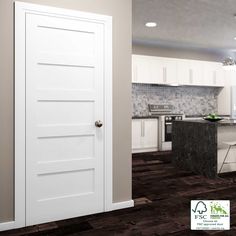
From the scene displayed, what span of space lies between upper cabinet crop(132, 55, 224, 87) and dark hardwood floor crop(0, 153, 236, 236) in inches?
112

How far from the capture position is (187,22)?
5086 millimetres

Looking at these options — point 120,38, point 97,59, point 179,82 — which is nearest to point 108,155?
point 97,59

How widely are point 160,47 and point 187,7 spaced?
3012 mm

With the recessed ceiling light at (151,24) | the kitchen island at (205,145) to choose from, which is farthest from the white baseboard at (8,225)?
the recessed ceiling light at (151,24)

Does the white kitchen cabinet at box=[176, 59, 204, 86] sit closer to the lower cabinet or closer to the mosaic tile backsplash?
the mosaic tile backsplash

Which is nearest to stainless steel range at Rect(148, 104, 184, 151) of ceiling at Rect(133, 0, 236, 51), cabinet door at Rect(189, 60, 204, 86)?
cabinet door at Rect(189, 60, 204, 86)

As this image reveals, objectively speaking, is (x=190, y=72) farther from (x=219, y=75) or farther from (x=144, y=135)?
(x=144, y=135)

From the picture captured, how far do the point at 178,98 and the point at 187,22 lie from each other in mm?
2897

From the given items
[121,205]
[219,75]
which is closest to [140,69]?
[219,75]

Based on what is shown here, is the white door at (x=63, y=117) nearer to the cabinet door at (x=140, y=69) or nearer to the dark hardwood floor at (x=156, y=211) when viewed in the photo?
the dark hardwood floor at (x=156, y=211)

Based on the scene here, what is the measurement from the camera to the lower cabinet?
653 centimetres

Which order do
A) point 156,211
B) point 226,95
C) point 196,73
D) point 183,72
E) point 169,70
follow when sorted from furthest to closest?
point 226,95 → point 196,73 → point 183,72 → point 169,70 → point 156,211

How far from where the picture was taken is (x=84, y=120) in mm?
2820

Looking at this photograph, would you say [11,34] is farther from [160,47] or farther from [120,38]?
[160,47]
